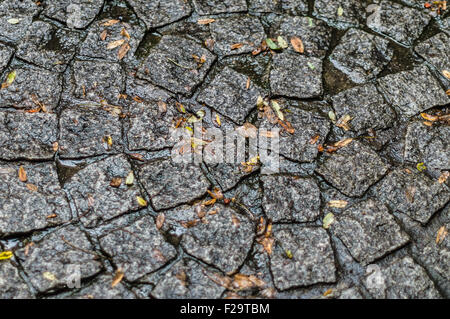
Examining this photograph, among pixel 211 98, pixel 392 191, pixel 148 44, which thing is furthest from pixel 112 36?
pixel 392 191

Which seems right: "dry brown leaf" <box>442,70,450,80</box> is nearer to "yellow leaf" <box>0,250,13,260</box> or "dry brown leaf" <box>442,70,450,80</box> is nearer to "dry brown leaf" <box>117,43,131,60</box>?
"dry brown leaf" <box>117,43,131,60</box>

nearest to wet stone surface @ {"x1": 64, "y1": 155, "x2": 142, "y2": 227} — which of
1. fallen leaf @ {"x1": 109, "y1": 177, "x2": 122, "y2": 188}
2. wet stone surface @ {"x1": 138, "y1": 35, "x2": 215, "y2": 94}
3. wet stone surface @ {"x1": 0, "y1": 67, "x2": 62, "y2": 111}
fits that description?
fallen leaf @ {"x1": 109, "y1": 177, "x2": 122, "y2": 188}

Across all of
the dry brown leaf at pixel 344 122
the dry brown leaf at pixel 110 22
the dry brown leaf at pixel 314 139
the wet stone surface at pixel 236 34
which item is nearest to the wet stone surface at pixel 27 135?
the dry brown leaf at pixel 110 22

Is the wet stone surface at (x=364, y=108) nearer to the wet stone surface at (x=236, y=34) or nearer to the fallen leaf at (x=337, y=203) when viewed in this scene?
the fallen leaf at (x=337, y=203)

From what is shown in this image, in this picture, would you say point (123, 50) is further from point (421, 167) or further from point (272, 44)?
point (421, 167)
